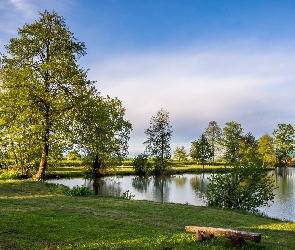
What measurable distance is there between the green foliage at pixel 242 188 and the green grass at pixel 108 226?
6.49 m

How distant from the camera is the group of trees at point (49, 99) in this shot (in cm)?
2848

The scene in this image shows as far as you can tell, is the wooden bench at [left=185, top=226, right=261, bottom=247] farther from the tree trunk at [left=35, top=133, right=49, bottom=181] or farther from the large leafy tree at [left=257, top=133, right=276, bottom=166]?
the large leafy tree at [left=257, top=133, right=276, bottom=166]

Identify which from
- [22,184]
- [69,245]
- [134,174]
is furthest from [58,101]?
[134,174]

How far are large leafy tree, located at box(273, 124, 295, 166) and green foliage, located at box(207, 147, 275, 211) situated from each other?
96.4 m

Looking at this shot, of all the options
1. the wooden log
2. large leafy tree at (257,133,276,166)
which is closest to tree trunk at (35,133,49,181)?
the wooden log

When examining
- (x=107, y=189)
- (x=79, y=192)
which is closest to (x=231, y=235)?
(x=79, y=192)

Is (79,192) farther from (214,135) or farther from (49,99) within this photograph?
(214,135)

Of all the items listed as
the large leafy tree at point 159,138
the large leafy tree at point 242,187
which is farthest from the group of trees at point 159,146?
the large leafy tree at point 242,187

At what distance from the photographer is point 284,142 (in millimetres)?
114812

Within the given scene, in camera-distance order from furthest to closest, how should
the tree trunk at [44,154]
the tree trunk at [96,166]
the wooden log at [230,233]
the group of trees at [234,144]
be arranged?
the group of trees at [234,144], the tree trunk at [96,166], the tree trunk at [44,154], the wooden log at [230,233]

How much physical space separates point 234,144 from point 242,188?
73.7m

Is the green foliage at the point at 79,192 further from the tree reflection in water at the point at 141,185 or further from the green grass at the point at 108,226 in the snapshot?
the tree reflection in water at the point at 141,185

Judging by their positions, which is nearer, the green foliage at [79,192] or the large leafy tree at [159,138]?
the green foliage at [79,192]

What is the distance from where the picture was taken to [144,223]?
13969mm
